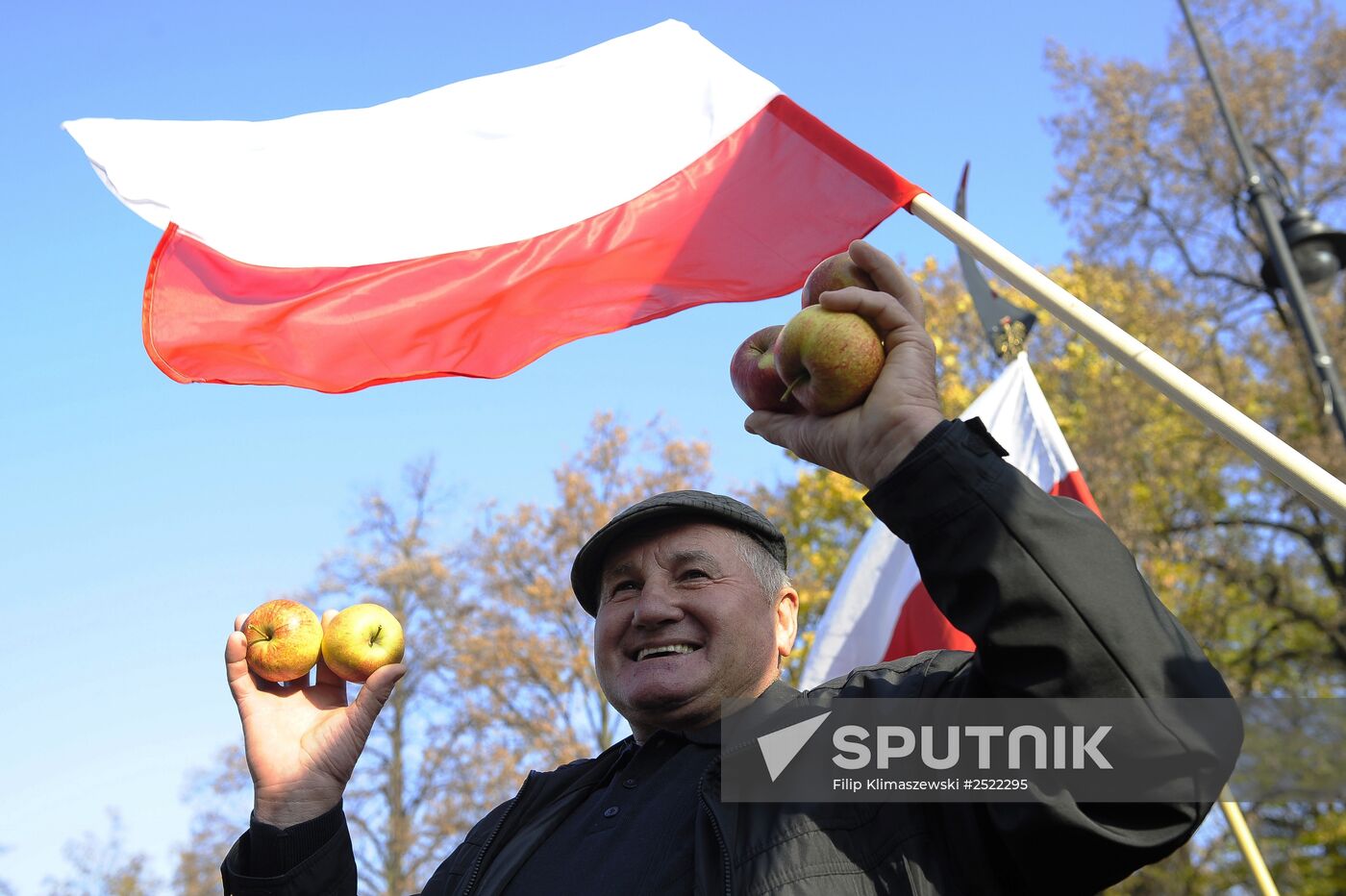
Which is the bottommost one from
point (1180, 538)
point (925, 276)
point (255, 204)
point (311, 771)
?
point (311, 771)

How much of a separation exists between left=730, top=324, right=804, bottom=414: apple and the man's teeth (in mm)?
753

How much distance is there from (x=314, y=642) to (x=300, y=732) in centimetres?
26

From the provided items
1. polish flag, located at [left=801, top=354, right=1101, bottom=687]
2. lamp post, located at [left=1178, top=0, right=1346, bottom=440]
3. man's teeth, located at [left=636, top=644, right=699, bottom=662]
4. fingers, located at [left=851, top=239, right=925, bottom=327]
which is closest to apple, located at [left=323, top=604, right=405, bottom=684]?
man's teeth, located at [left=636, top=644, right=699, bottom=662]

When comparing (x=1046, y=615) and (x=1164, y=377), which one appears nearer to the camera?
(x=1046, y=615)

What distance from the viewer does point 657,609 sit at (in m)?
3.10

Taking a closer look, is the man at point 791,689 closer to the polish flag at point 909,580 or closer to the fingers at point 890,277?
the fingers at point 890,277

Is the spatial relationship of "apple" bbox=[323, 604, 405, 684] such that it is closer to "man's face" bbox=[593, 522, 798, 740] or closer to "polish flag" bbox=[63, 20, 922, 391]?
"man's face" bbox=[593, 522, 798, 740]

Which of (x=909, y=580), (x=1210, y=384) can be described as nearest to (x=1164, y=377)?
(x=909, y=580)

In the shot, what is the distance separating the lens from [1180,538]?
16844 mm

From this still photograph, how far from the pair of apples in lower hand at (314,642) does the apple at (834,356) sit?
1.70 m

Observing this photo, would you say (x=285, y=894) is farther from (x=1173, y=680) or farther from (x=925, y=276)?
(x=925, y=276)

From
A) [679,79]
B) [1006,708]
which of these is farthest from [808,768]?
[679,79]

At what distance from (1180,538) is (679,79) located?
46.3 feet

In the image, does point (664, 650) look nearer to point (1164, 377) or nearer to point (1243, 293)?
point (1164, 377)
